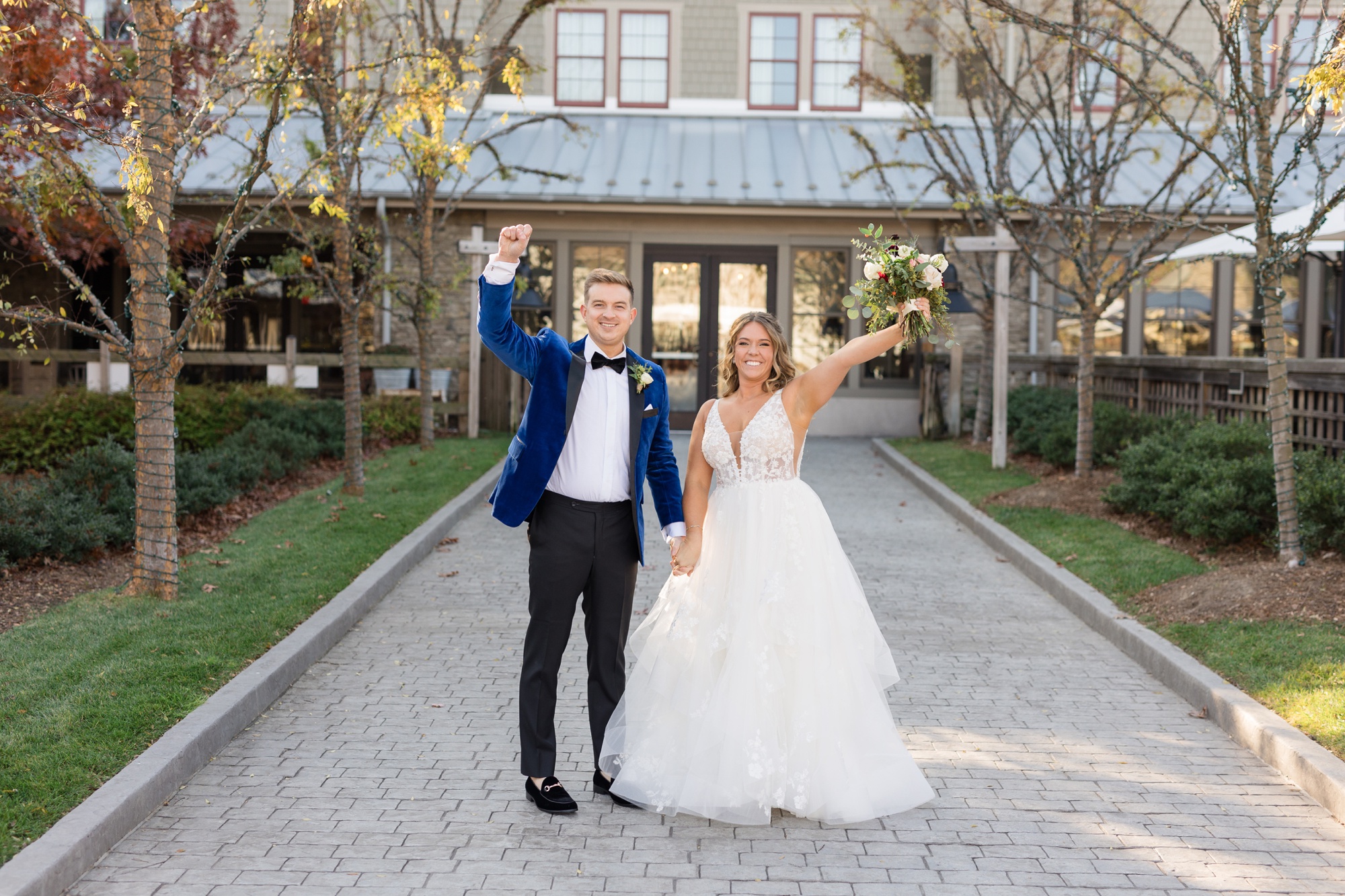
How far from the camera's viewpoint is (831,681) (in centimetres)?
451

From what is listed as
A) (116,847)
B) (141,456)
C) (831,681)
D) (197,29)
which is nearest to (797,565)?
(831,681)

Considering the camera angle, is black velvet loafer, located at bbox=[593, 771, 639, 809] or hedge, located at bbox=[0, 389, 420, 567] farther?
hedge, located at bbox=[0, 389, 420, 567]

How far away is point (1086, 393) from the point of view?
12.7 metres

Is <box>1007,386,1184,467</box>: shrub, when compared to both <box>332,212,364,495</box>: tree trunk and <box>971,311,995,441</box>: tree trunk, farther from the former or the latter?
<box>332,212,364,495</box>: tree trunk

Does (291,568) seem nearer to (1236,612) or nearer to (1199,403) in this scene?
(1236,612)

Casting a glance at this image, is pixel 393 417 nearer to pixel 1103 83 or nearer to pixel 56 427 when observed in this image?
pixel 56 427

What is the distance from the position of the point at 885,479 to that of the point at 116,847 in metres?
12.0

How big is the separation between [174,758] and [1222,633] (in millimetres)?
5300

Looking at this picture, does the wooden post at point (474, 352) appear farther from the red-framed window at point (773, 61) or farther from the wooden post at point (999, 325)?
the red-framed window at point (773, 61)

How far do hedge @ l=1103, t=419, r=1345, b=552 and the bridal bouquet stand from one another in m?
4.49

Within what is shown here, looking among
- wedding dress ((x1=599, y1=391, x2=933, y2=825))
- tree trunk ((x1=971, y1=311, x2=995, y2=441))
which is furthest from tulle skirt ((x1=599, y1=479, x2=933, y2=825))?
tree trunk ((x1=971, y1=311, x2=995, y2=441))

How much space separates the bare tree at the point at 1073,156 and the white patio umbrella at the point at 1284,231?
0.38 m

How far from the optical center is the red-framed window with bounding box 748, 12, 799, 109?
22.5 metres

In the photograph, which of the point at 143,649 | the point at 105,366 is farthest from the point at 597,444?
the point at 105,366
